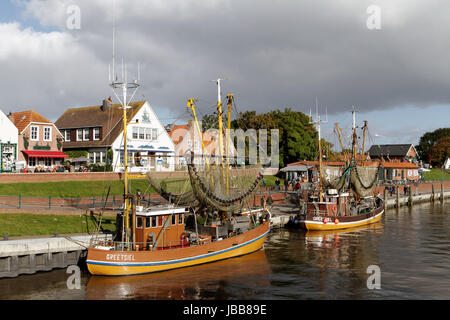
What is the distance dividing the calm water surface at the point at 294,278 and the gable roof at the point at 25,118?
38.8m

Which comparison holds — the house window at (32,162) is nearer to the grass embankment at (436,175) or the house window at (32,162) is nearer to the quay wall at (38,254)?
the quay wall at (38,254)

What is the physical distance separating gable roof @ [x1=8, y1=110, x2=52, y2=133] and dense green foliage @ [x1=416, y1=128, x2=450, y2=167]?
12880 centimetres

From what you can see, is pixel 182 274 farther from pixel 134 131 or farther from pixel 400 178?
pixel 400 178

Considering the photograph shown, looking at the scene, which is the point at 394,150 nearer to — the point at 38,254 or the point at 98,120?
the point at 98,120

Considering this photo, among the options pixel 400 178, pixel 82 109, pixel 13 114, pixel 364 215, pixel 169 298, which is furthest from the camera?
pixel 400 178

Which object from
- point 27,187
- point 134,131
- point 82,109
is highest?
point 82,109

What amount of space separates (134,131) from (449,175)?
335 feet

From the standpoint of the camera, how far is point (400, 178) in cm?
9544

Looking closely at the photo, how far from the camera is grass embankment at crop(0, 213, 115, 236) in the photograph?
100ft

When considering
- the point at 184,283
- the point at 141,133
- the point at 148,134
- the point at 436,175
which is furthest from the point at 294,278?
the point at 436,175

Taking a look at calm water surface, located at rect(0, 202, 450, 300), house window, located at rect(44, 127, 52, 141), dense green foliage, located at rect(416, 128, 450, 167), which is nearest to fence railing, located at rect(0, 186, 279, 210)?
calm water surface, located at rect(0, 202, 450, 300)

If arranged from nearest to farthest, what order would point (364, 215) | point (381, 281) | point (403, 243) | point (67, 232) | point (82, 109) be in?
point (381, 281) < point (67, 232) < point (403, 243) < point (364, 215) < point (82, 109)

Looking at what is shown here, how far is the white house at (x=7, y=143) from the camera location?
2226 inches

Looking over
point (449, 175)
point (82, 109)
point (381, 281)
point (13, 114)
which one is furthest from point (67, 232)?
point (449, 175)
